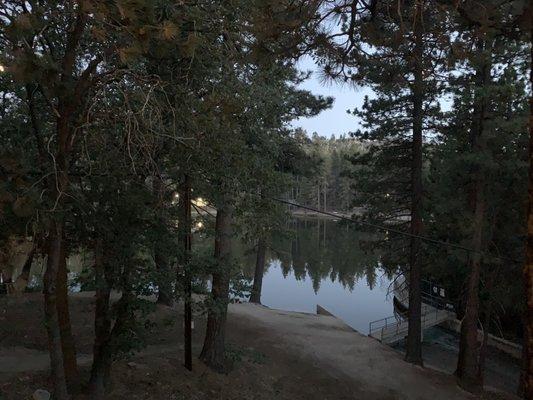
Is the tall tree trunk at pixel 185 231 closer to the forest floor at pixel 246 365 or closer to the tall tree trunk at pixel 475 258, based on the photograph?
the forest floor at pixel 246 365

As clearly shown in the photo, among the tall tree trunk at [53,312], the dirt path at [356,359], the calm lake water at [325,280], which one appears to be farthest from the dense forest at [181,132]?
the calm lake water at [325,280]

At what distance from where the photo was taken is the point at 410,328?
14.1 metres

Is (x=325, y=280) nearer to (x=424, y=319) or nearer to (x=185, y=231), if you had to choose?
(x=424, y=319)

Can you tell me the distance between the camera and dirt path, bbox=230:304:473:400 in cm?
1159

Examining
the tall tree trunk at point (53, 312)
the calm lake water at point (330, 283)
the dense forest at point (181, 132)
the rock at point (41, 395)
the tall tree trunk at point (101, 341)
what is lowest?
the calm lake water at point (330, 283)

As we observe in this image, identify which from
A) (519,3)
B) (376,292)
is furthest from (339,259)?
(519,3)

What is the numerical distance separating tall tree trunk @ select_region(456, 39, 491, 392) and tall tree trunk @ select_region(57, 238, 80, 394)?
31.1 ft

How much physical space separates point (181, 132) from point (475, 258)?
928 centimetres

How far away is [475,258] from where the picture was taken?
11.6 meters

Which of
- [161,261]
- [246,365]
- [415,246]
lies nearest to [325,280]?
[415,246]

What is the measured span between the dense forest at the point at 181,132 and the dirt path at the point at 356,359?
3.79ft

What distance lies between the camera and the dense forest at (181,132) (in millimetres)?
3602

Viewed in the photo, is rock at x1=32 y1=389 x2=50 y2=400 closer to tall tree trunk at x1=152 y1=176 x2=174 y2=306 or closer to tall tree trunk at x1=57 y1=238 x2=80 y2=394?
tall tree trunk at x1=57 y1=238 x2=80 y2=394

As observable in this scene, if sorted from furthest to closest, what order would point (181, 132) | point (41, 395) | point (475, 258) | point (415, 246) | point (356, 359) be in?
point (415, 246)
point (356, 359)
point (475, 258)
point (41, 395)
point (181, 132)
